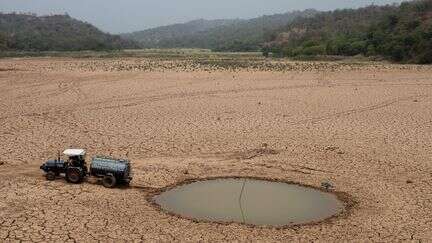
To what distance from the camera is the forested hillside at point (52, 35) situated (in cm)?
10012

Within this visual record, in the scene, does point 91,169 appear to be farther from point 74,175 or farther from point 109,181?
point 109,181

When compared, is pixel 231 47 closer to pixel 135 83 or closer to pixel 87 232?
pixel 135 83

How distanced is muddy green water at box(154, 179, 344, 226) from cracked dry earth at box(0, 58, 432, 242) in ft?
1.49

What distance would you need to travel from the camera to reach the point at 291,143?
17250mm

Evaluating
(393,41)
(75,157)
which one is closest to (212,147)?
(75,157)

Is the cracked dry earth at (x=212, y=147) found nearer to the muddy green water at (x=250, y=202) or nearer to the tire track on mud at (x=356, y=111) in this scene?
the tire track on mud at (x=356, y=111)

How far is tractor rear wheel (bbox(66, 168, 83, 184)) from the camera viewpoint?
40.1ft

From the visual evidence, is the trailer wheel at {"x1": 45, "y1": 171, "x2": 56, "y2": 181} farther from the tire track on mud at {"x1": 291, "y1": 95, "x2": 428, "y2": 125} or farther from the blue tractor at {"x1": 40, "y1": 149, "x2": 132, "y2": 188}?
the tire track on mud at {"x1": 291, "y1": 95, "x2": 428, "y2": 125}

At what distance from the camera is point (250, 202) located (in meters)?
11.7

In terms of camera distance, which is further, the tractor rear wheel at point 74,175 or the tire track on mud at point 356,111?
the tire track on mud at point 356,111

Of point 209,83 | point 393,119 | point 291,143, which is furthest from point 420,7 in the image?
point 291,143

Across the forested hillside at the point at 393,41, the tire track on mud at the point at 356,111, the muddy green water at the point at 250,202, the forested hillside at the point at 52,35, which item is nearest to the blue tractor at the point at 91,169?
the muddy green water at the point at 250,202

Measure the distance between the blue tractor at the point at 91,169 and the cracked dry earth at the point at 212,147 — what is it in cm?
24

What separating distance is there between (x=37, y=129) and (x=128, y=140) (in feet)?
12.2
